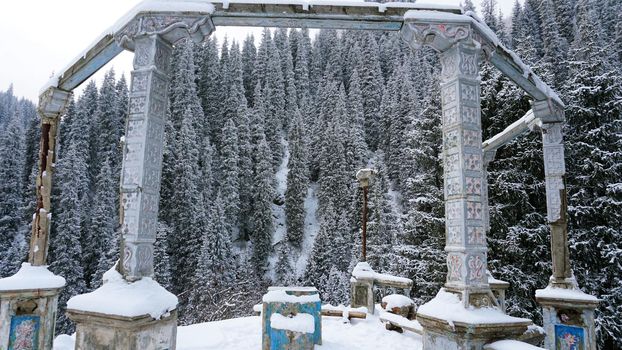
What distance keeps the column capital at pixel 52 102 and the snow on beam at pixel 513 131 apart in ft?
28.4

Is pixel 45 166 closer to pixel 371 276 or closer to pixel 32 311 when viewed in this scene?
pixel 32 311

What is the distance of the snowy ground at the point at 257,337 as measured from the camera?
7.57 metres

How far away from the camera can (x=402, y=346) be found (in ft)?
26.2

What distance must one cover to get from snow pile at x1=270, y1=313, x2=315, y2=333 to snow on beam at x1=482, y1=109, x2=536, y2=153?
600cm

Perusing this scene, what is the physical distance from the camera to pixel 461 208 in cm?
459

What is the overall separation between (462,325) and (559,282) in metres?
4.12

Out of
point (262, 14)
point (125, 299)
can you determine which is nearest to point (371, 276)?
point (125, 299)

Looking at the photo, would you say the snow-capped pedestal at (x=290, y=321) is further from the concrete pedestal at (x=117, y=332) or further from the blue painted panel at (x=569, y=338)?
the blue painted panel at (x=569, y=338)

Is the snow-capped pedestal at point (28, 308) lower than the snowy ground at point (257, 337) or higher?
higher

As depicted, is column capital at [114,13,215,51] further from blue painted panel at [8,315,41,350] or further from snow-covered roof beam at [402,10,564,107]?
blue painted panel at [8,315,41,350]

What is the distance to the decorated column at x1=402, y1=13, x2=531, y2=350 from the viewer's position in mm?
4031

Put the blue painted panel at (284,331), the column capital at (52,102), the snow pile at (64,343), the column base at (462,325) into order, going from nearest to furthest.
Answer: the column base at (462,325) < the column capital at (52,102) < the snow pile at (64,343) < the blue painted panel at (284,331)

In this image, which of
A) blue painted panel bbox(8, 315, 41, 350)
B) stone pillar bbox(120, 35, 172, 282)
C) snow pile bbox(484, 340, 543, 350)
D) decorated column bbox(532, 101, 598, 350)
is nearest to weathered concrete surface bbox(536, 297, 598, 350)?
decorated column bbox(532, 101, 598, 350)

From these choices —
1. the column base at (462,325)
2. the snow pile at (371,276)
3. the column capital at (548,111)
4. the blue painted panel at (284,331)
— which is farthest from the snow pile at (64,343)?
the column capital at (548,111)
